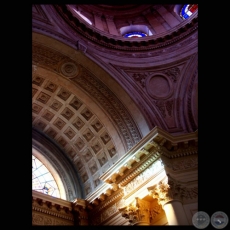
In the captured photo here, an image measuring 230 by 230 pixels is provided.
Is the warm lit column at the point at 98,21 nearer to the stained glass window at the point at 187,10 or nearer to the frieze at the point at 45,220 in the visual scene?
the stained glass window at the point at 187,10

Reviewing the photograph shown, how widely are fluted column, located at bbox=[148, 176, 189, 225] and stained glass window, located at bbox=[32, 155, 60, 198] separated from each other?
577 centimetres

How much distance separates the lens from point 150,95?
45.6 feet

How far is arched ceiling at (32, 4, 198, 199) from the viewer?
43.0 feet

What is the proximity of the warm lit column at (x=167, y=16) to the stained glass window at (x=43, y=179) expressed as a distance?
10700 mm

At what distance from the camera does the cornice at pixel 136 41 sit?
1480 cm

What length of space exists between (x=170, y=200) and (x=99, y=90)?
609 centimetres
